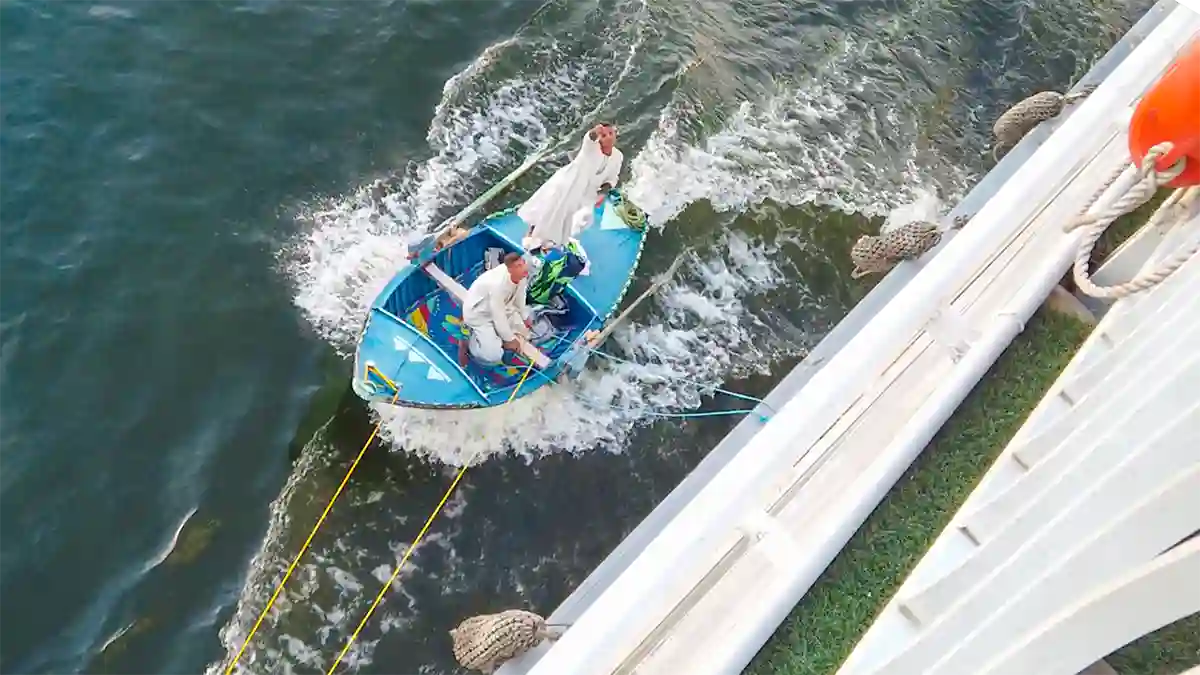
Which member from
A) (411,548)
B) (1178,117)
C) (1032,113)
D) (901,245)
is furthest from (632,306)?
(1178,117)

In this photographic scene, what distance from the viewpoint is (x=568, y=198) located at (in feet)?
37.3

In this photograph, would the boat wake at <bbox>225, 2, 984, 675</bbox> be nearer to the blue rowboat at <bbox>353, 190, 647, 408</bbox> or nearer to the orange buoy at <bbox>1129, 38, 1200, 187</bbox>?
the blue rowboat at <bbox>353, 190, 647, 408</bbox>

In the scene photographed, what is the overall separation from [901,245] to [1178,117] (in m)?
4.31

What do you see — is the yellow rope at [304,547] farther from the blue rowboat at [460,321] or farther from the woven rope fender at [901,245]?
the woven rope fender at [901,245]

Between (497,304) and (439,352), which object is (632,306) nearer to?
(497,304)

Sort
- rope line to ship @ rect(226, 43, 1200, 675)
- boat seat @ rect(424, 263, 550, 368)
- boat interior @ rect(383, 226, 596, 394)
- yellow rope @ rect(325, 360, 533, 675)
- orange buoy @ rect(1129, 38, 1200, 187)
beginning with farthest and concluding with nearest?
boat interior @ rect(383, 226, 596, 394) → boat seat @ rect(424, 263, 550, 368) → yellow rope @ rect(325, 360, 533, 675) → rope line to ship @ rect(226, 43, 1200, 675) → orange buoy @ rect(1129, 38, 1200, 187)

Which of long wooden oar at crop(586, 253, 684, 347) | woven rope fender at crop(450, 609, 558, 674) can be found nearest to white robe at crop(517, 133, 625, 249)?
long wooden oar at crop(586, 253, 684, 347)

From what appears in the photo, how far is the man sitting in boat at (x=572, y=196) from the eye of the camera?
11.3m

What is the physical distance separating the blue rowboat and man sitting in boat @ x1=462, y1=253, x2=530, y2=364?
0.28 metres

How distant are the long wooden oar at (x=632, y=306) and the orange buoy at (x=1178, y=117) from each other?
595 centimetres

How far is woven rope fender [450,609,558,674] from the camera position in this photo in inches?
290

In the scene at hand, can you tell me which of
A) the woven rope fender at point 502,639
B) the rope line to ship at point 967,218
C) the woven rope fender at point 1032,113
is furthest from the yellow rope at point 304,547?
the woven rope fender at point 1032,113

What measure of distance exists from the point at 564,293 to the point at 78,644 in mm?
6145

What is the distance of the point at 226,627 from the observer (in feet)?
30.8
